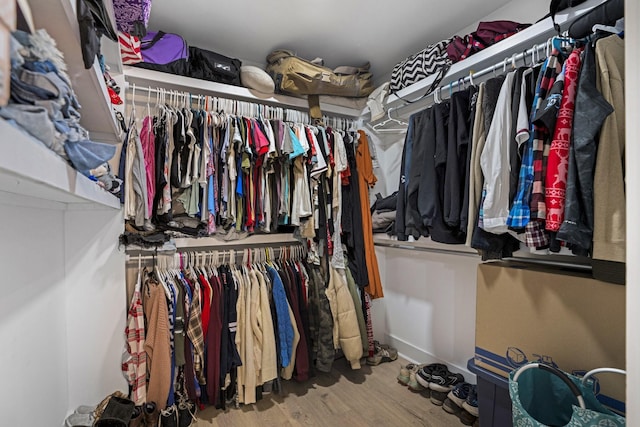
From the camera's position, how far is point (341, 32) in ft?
6.61

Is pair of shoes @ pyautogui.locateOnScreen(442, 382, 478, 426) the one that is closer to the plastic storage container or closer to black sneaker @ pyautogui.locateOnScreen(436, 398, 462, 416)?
black sneaker @ pyautogui.locateOnScreen(436, 398, 462, 416)

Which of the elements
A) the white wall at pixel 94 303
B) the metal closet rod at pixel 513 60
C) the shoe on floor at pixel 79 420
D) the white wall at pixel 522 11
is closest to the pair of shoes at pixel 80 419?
the shoe on floor at pixel 79 420

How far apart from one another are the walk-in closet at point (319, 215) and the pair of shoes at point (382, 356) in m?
0.08

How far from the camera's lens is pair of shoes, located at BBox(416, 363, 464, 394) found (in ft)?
6.02

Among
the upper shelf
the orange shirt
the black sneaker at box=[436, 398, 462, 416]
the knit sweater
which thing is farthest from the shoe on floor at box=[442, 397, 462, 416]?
the upper shelf

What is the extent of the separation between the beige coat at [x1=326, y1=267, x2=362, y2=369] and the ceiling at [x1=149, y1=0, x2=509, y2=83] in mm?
1723

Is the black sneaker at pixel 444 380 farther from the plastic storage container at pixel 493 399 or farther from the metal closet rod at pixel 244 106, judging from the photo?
the metal closet rod at pixel 244 106

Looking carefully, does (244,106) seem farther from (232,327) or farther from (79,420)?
(79,420)

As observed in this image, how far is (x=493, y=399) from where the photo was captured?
4.40 ft

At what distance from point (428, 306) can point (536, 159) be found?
4.86 feet

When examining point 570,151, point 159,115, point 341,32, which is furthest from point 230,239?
point 570,151

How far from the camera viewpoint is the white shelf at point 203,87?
177cm

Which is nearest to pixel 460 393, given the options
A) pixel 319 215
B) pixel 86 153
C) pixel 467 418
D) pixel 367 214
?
pixel 467 418

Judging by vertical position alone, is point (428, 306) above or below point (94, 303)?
below
